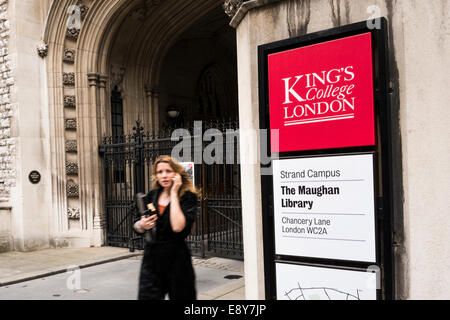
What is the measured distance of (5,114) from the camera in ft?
34.1

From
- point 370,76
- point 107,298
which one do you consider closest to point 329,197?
point 370,76

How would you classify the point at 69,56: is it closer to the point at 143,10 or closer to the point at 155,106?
the point at 143,10

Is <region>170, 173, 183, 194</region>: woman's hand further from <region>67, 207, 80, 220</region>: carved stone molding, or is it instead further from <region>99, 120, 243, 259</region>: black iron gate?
<region>67, 207, 80, 220</region>: carved stone molding

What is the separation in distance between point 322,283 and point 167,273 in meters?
1.32

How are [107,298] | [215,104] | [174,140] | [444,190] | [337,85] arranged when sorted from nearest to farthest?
1. [444,190]
2. [337,85]
3. [107,298]
4. [174,140]
5. [215,104]

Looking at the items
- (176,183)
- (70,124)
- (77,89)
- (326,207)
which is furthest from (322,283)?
(77,89)

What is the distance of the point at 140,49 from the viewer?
12.0 m

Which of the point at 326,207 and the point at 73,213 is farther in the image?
the point at 73,213

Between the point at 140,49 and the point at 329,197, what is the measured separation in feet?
32.3

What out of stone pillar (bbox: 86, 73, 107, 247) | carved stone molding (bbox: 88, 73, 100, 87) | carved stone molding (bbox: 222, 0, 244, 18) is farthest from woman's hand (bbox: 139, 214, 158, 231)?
carved stone molding (bbox: 88, 73, 100, 87)

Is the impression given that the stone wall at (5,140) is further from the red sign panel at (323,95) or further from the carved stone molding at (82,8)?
the red sign panel at (323,95)

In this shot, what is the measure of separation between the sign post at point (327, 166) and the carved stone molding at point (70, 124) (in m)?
8.10
